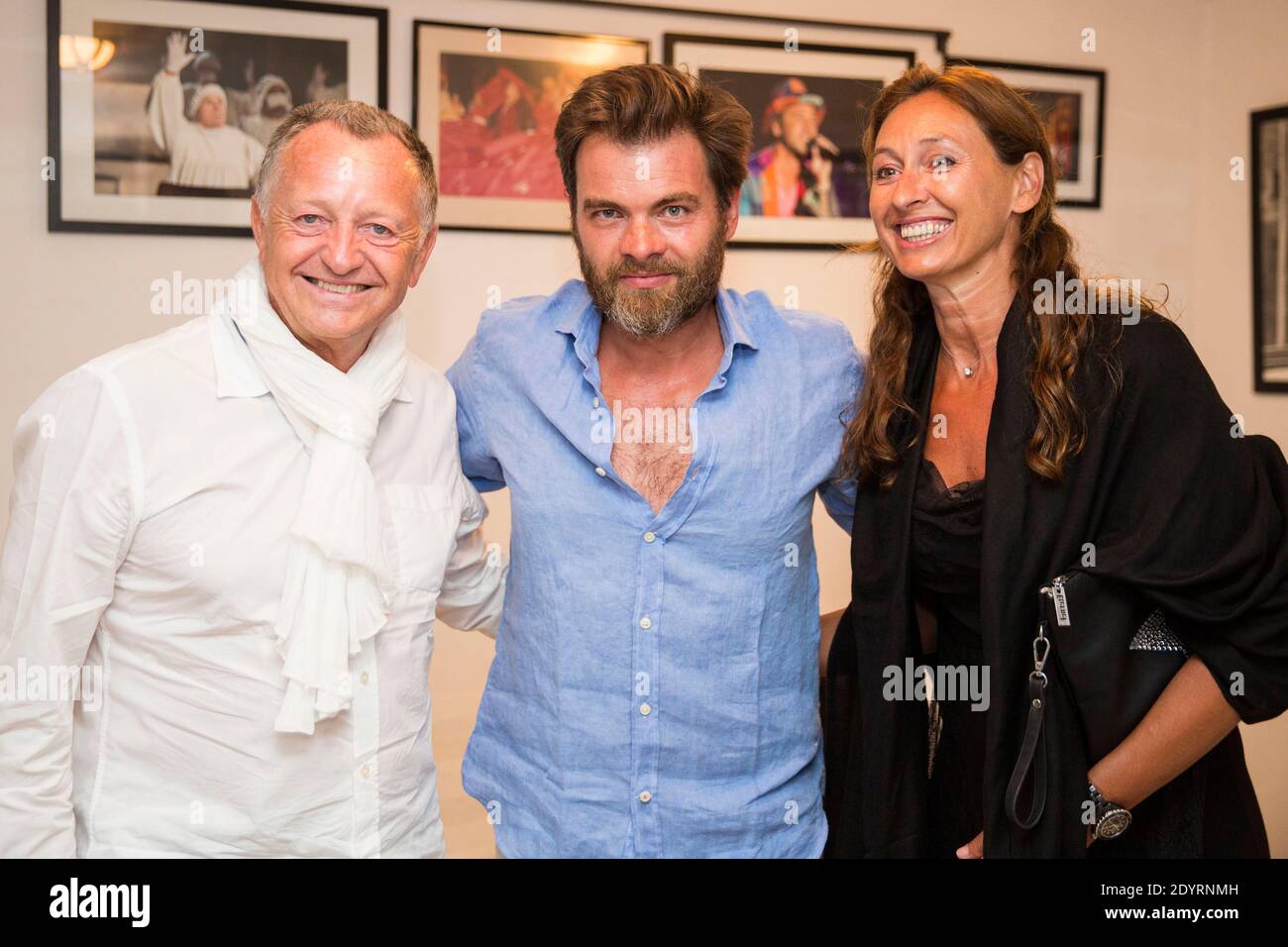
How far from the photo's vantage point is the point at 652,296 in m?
2.00

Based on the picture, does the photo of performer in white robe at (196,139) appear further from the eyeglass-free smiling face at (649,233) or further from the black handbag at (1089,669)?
the black handbag at (1089,669)

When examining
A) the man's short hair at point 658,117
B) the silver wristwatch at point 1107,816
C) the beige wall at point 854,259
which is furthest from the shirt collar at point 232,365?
the beige wall at point 854,259

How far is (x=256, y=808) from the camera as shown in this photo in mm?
1683

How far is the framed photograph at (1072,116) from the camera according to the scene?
401cm

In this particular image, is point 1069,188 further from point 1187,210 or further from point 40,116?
point 40,116

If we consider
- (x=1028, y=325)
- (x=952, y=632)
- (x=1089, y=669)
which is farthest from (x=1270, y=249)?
(x=1089, y=669)

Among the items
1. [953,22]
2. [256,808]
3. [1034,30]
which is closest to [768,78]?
[953,22]

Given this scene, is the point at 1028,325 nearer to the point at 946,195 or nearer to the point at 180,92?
the point at 946,195

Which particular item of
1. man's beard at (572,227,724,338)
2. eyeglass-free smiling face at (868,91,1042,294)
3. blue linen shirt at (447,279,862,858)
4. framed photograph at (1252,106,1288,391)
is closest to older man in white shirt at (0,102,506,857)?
blue linen shirt at (447,279,862,858)

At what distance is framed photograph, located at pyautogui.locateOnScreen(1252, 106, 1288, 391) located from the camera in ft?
12.5
